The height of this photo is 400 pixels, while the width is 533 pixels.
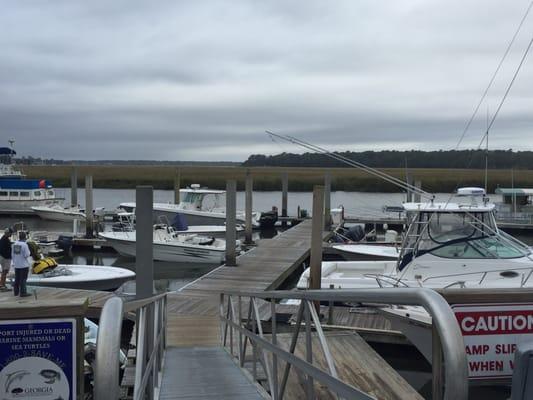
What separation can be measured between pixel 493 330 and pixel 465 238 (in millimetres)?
8204

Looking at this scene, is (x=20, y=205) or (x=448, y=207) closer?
(x=448, y=207)

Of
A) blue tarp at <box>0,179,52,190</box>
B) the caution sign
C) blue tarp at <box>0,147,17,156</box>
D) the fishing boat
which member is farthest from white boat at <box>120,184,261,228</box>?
the caution sign

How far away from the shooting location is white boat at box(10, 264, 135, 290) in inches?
572

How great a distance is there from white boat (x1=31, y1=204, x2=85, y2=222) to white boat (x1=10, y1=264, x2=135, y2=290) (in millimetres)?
18327

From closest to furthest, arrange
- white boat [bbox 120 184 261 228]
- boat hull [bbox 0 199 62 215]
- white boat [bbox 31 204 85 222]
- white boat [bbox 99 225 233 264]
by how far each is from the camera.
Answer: white boat [bbox 99 225 233 264] → white boat [bbox 120 184 261 228] → white boat [bbox 31 204 85 222] → boat hull [bbox 0 199 62 215]

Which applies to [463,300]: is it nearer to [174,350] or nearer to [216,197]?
[174,350]

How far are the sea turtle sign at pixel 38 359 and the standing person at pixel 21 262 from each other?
387 inches

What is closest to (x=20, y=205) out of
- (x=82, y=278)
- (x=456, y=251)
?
(x=82, y=278)

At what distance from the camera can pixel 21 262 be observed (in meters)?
11.5

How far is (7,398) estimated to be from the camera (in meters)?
2.37

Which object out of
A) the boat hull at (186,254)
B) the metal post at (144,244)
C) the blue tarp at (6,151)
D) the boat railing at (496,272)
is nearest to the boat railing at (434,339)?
the metal post at (144,244)

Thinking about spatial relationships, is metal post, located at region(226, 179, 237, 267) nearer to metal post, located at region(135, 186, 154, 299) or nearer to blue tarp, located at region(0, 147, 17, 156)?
metal post, located at region(135, 186, 154, 299)

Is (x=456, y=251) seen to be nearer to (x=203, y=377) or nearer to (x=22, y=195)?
(x=203, y=377)

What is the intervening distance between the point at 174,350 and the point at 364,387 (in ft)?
9.60
